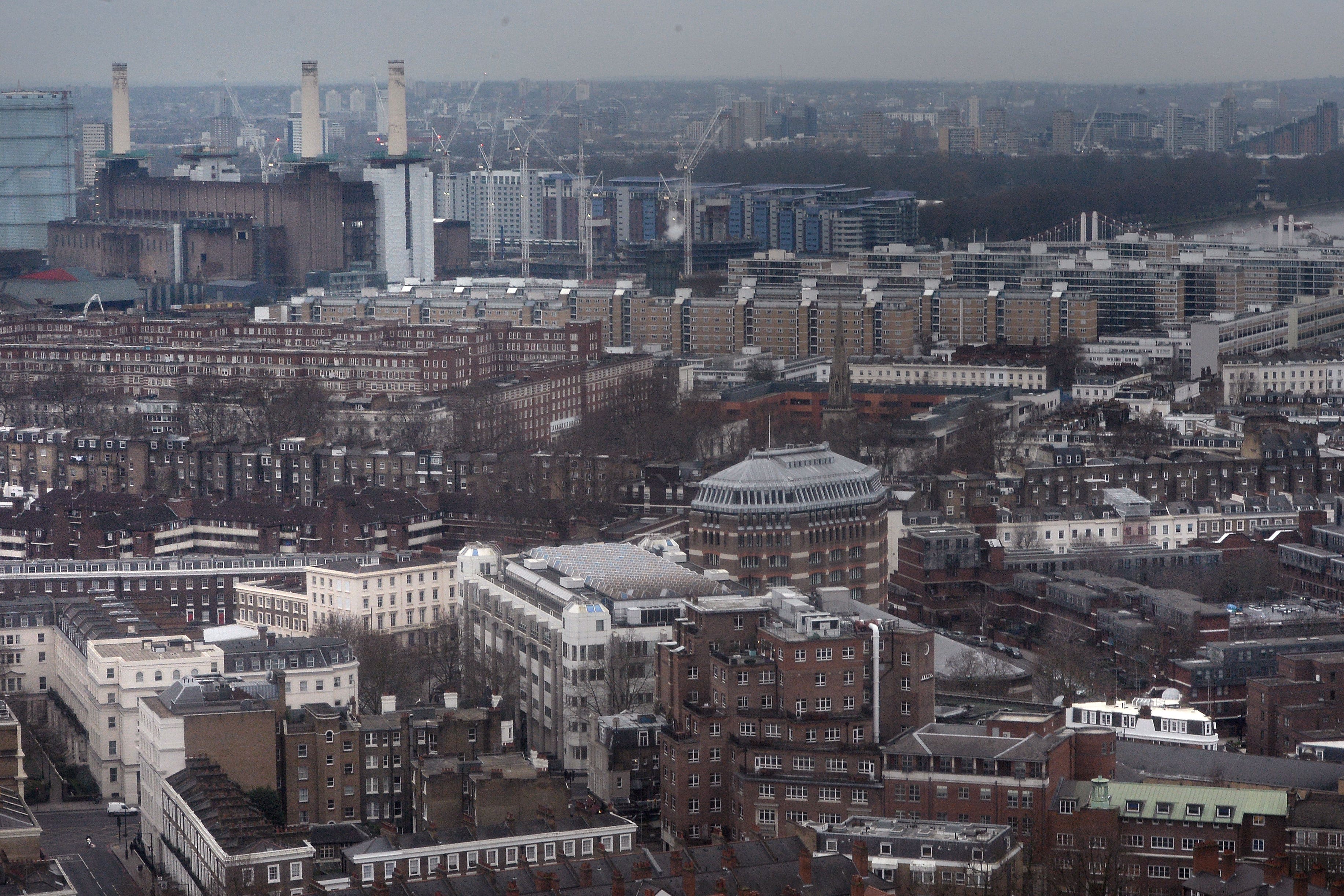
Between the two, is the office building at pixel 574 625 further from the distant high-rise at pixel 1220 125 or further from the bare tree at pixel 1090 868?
the distant high-rise at pixel 1220 125

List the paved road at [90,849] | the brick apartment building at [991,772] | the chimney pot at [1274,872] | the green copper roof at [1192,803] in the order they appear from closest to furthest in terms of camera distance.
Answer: the chimney pot at [1274,872], the green copper roof at [1192,803], the brick apartment building at [991,772], the paved road at [90,849]

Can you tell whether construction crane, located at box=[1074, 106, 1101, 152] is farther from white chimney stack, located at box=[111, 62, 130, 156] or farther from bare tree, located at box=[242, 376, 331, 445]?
bare tree, located at box=[242, 376, 331, 445]

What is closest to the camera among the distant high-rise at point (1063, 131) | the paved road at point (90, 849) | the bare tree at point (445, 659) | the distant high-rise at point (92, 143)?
the paved road at point (90, 849)

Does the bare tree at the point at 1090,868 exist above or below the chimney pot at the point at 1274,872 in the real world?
below

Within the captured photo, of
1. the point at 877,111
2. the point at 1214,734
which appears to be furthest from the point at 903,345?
the point at 877,111

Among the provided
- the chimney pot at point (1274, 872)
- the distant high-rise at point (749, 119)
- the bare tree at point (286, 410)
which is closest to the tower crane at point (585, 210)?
the distant high-rise at point (749, 119)
